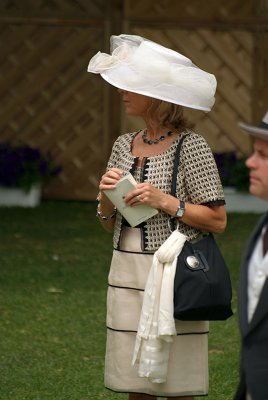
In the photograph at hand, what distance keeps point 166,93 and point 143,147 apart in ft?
0.83

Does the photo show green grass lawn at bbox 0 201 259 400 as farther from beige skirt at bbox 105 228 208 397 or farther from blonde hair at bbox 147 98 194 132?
blonde hair at bbox 147 98 194 132

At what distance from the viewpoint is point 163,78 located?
4719mm

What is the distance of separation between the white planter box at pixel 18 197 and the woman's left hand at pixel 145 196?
8454 mm

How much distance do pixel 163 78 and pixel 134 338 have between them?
1.01 metres

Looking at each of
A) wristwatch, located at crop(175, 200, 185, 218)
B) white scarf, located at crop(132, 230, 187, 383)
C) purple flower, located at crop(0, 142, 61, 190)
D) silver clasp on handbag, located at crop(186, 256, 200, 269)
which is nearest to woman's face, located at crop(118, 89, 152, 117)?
wristwatch, located at crop(175, 200, 185, 218)

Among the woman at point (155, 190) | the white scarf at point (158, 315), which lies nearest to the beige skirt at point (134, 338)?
the woman at point (155, 190)

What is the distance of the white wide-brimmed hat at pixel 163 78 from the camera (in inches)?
185

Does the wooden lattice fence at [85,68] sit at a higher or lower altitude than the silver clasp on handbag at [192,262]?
lower

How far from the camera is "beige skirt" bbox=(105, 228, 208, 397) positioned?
4.81 meters

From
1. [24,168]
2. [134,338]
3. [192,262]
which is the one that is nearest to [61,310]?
[134,338]

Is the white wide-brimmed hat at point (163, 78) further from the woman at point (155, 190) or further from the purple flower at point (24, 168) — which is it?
the purple flower at point (24, 168)

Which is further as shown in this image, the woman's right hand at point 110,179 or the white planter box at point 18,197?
the white planter box at point 18,197

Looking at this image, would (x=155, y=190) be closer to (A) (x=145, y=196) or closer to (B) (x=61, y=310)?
(A) (x=145, y=196)

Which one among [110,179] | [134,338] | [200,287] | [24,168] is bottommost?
[24,168]
